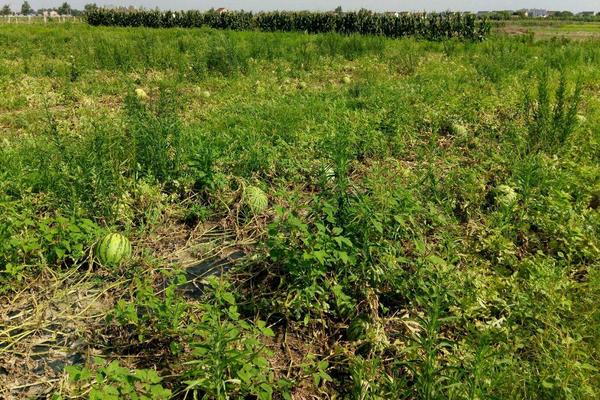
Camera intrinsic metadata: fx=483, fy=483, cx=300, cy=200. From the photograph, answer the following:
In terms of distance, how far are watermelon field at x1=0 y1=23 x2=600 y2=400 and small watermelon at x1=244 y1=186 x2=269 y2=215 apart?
21mm

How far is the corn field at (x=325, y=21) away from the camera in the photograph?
68.2ft

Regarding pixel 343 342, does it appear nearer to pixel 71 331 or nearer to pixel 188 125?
pixel 71 331

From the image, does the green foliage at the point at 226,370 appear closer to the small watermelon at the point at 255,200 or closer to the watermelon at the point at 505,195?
the small watermelon at the point at 255,200

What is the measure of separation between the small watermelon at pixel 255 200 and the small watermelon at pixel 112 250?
1.19 meters

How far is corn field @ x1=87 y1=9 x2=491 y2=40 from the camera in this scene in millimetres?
20797

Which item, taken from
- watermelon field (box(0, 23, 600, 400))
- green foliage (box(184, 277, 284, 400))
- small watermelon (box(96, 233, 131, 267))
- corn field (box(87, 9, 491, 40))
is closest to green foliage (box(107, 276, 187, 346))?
watermelon field (box(0, 23, 600, 400))

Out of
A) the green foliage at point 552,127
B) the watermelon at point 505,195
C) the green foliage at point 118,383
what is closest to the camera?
the green foliage at point 118,383

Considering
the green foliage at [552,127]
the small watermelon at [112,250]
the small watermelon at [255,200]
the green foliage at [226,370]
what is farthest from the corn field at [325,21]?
the green foliage at [226,370]

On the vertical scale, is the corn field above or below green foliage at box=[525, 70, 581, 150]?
above

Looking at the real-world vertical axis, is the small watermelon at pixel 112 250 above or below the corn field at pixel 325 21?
below

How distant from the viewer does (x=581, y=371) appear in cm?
258

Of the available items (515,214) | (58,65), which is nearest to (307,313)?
(515,214)

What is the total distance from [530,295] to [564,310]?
219 millimetres

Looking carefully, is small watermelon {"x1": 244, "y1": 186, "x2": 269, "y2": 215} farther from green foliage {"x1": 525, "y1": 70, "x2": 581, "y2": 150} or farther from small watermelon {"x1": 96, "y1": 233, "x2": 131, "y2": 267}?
green foliage {"x1": 525, "y1": 70, "x2": 581, "y2": 150}
